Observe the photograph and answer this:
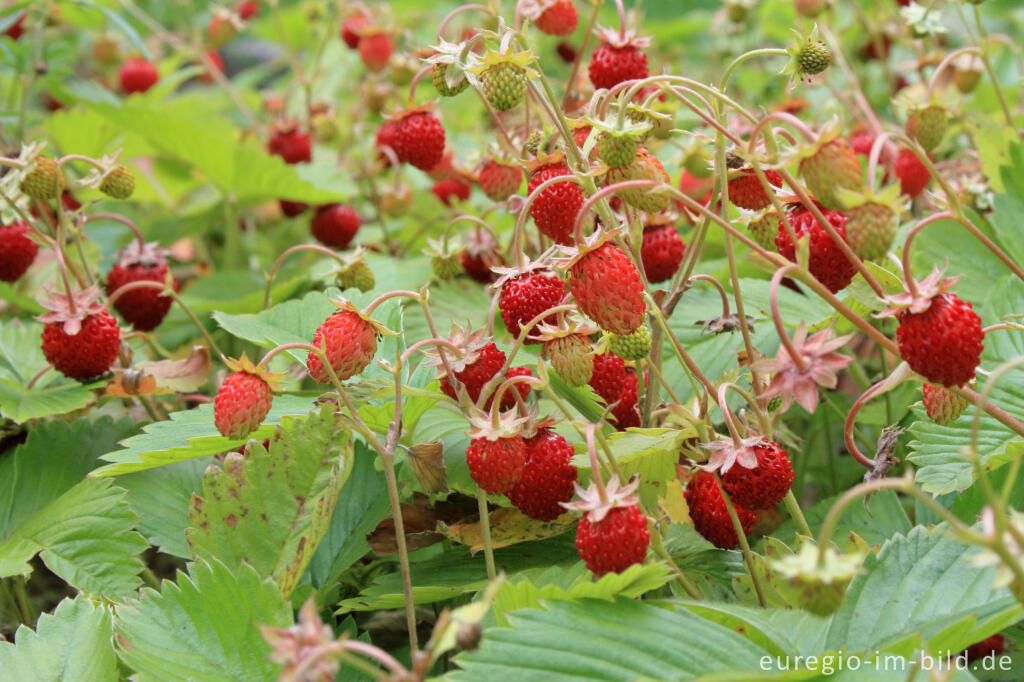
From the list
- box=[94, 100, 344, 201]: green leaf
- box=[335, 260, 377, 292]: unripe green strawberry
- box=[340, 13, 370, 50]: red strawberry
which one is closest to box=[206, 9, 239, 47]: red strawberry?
box=[340, 13, 370, 50]: red strawberry

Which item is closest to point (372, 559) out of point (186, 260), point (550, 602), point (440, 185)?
point (550, 602)

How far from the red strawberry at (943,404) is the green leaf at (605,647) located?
1.14 feet

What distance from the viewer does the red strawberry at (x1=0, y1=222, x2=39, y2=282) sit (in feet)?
5.86

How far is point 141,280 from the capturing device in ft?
6.01

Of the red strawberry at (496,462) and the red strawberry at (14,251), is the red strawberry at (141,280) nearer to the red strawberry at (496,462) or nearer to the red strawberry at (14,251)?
the red strawberry at (14,251)

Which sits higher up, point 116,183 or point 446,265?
point 116,183

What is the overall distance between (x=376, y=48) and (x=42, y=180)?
117 cm

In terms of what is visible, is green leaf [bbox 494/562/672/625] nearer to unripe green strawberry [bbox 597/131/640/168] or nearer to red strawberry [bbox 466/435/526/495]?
red strawberry [bbox 466/435/526/495]

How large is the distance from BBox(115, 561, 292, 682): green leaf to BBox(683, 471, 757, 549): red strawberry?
502 millimetres

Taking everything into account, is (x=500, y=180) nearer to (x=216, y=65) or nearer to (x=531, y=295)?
(x=531, y=295)

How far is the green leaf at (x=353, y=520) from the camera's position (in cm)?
138

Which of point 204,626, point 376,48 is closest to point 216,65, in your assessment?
point 376,48

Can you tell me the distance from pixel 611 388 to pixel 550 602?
0.38m

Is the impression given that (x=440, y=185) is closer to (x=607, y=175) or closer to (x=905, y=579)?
(x=607, y=175)
